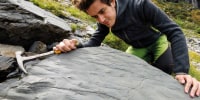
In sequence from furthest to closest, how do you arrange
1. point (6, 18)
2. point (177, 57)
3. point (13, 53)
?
point (6, 18), point (13, 53), point (177, 57)

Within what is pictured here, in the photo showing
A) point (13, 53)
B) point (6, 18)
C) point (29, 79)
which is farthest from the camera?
point (6, 18)

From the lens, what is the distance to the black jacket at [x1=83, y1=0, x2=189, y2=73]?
A: 20.8 ft

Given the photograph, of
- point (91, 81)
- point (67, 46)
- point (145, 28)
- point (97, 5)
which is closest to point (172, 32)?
point (145, 28)

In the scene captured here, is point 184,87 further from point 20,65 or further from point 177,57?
Result: point 20,65

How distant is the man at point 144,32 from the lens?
6.25 meters

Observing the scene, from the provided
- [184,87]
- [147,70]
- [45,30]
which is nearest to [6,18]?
[45,30]

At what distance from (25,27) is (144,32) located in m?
2.58

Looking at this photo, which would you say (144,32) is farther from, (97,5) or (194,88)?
(194,88)

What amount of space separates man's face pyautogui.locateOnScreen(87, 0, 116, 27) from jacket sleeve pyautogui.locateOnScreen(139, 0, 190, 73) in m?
0.54

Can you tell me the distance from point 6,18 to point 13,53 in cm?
96

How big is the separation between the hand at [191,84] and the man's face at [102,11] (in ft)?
5.56

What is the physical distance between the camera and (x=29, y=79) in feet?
17.4

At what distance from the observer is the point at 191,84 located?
561cm

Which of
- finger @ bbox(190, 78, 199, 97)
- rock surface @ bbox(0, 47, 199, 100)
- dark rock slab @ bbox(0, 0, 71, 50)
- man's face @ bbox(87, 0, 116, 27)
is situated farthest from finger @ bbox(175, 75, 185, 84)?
dark rock slab @ bbox(0, 0, 71, 50)
